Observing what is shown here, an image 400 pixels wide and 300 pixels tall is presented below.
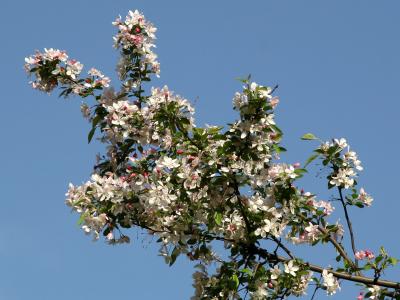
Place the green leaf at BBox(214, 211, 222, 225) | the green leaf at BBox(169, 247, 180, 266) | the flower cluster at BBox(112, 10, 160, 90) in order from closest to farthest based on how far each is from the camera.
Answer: the green leaf at BBox(214, 211, 222, 225) → the green leaf at BBox(169, 247, 180, 266) → the flower cluster at BBox(112, 10, 160, 90)

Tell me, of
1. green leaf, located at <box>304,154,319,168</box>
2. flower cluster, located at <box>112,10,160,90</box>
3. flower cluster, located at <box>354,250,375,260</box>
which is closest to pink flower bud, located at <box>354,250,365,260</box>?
flower cluster, located at <box>354,250,375,260</box>

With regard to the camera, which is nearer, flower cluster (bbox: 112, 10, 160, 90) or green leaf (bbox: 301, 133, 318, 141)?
green leaf (bbox: 301, 133, 318, 141)

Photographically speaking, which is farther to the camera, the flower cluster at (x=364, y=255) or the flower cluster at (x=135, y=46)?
the flower cluster at (x=135, y=46)

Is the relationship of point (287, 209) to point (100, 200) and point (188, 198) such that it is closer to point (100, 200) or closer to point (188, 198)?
point (188, 198)

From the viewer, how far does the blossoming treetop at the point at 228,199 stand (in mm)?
5879

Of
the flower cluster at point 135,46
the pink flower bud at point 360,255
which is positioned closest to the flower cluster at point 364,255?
the pink flower bud at point 360,255

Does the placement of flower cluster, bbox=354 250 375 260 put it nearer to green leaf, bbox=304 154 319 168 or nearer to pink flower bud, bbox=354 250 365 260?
pink flower bud, bbox=354 250 365 260

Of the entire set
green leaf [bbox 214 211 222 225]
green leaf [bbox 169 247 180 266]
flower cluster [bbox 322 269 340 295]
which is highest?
green leaf [bbox 214 211 222 225]

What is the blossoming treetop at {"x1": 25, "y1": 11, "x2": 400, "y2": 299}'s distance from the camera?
19.3 feet

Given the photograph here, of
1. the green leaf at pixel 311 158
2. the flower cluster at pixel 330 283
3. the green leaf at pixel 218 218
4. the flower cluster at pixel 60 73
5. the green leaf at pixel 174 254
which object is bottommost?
the flower cluster at pixel 330 283

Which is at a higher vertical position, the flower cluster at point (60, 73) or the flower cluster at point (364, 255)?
the flower cluster at point (60, 73)

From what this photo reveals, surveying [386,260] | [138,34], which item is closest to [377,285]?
[386,260]

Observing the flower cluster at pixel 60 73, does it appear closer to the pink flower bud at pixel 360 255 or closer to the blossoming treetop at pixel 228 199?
the blossoming treetop at pixel 228 199

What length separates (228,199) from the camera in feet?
19.8
